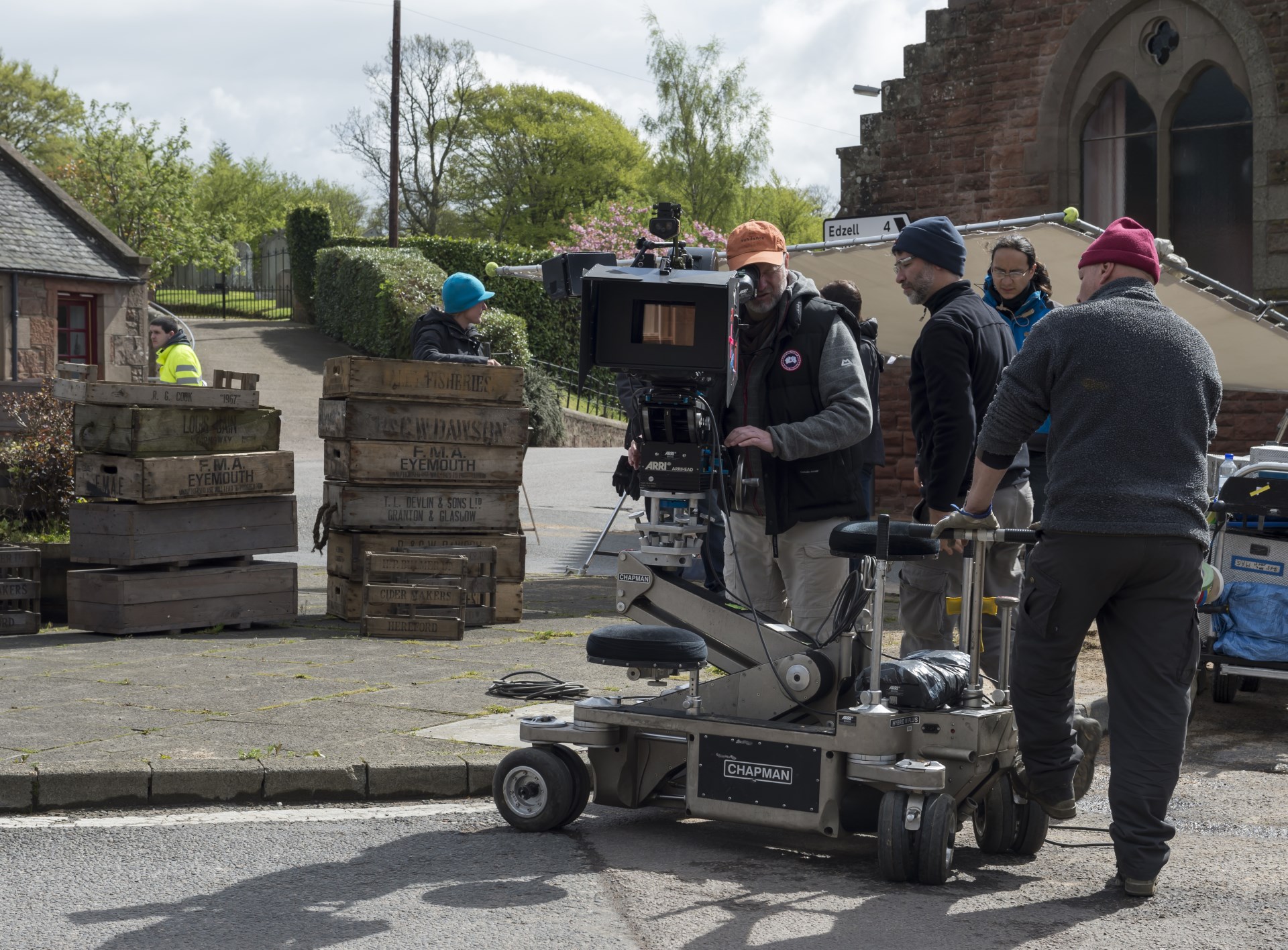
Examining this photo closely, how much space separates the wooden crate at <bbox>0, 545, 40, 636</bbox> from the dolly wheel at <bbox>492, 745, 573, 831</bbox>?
488cm

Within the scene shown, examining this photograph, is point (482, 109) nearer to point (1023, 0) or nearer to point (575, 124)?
point (575, 124)

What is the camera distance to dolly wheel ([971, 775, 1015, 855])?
16.0 ft

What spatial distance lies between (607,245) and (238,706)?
39784mm

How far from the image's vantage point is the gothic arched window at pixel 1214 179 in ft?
47.6

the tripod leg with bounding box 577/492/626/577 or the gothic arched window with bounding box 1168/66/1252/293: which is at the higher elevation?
the gothic arched window with bounding box 1168/66/1252/293

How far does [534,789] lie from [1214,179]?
12151 millimetres

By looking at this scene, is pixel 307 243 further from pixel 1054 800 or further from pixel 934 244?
pixel 1054 800

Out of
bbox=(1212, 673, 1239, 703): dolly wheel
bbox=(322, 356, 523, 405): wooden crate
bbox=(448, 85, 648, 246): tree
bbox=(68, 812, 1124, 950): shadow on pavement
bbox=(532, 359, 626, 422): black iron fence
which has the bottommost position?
bbox=(68, 812, 1124, 950): shadow on pavement

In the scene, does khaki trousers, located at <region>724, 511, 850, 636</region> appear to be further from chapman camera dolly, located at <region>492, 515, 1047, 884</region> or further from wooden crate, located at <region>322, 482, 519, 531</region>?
wooden crate, located at <region>322, 482, 519, 531</region>

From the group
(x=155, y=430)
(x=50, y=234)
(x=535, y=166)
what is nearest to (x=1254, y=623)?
(x=155, y=430)

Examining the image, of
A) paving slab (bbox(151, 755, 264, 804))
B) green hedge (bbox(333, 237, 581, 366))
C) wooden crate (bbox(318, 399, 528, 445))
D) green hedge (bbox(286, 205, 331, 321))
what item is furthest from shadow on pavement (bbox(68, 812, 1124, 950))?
green hedge (bbox(286, 205, 331, 321))

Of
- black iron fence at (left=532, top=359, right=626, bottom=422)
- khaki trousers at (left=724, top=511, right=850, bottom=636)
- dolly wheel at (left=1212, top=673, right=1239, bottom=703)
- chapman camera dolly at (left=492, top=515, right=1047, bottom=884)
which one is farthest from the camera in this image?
black iron fence at (left=532, top=359, right=626, bottom=422)

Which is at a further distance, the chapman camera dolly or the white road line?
the white road line

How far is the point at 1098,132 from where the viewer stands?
1559 cm
